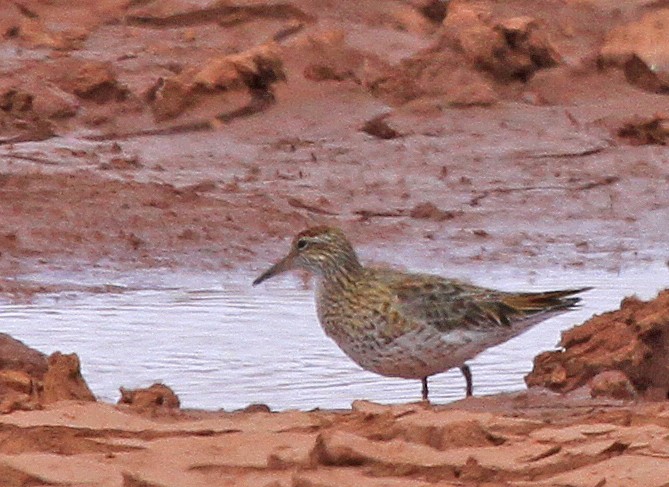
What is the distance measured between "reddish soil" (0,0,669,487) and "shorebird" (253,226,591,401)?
0.32 m

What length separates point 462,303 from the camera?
8414 mm

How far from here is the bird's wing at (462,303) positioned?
8.30 metres

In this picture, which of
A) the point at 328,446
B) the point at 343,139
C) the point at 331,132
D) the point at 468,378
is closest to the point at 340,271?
the point at 468,378

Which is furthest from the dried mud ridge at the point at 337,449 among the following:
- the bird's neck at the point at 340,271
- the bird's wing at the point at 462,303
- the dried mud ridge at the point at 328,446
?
the bird's neck at the point at 340,271

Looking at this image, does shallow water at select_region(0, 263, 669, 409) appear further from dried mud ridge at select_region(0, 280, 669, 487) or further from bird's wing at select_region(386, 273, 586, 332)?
dried mud ridge at select_region(0, 280, 669, 487)

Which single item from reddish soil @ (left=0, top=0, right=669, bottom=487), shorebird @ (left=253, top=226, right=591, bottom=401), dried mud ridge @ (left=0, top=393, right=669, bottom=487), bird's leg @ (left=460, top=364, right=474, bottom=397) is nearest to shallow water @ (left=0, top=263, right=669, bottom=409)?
bird's leg @ (left=460, top=364, right=474, bottom=397)

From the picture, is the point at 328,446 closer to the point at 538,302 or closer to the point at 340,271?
the point at 538,302

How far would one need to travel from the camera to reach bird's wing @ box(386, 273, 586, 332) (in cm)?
830

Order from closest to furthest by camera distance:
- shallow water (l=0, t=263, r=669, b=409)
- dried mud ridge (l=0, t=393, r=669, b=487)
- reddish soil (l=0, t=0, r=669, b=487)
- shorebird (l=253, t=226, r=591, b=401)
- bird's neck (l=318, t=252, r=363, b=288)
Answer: dried mud ridge (l=0, t=393, r=669, b=487)
shorebird (l=253, t=226, r=591, b=401)
shallow water (l=0, t=263, r=669, b=409)
bird's neck (l=318, t=252, r=363, b=288)
reddish soil (l=0, t=0, r=669, b=487)

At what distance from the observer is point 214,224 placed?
11.7 metres

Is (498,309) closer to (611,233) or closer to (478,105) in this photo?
(611,233)

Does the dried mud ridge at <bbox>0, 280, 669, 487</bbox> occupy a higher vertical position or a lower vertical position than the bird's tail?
lower

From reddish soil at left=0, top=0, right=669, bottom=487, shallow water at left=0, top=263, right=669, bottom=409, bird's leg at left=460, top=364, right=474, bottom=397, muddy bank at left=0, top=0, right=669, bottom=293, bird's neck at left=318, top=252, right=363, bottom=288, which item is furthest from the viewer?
muddy bank at left=0, top=0, right=669, bottom=293

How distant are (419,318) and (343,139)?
5.04 metres
